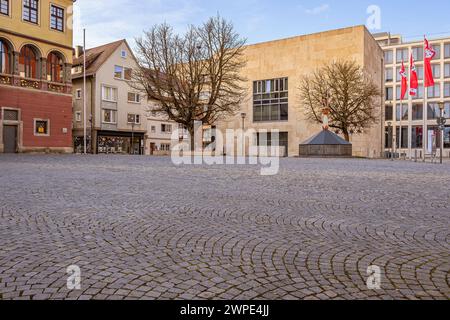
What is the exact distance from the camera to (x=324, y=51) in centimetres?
5038

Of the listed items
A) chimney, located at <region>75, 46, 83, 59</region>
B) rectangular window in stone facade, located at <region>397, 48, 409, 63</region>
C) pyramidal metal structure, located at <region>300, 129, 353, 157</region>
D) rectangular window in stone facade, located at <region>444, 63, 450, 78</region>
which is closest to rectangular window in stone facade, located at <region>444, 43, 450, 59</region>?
rectangular window in stone facade, located at <region>444, 63, 450, 78</region>

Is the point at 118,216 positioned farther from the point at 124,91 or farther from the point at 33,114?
the point at 124,91

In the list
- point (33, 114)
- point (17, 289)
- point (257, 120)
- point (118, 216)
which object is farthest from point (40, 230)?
point (257, 120)

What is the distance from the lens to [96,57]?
56500 mm

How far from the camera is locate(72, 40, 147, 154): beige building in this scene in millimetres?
53156

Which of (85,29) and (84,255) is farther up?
(85,29)

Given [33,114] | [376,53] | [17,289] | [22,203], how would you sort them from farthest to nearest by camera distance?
[376,53], [33,114], [22,203], [17,289]

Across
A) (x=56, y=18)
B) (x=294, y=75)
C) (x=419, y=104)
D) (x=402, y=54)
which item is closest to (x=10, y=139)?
(x=56, y=18)

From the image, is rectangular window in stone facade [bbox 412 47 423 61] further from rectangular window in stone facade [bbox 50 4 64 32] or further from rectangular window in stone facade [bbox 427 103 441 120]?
rectangular window in stone facade [bbox 50 4 64 32]

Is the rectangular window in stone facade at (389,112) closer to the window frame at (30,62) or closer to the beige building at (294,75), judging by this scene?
the beige building at (294,75)

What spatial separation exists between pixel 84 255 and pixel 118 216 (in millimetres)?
2103

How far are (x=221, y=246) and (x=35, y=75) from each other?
125ft

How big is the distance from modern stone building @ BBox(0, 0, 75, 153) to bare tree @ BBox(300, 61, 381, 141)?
83.3 ft

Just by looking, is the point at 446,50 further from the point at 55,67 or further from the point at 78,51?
the point at 55,67
